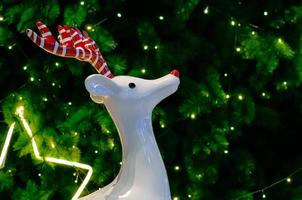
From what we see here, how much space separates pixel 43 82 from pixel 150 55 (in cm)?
29

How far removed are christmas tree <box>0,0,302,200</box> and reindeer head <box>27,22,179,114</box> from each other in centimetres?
34

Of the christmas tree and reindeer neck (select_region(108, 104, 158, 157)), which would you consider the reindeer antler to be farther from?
the christmas tree

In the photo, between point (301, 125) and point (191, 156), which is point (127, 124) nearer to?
point (191, 156)

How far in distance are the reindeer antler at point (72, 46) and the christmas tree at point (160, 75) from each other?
1.10ft

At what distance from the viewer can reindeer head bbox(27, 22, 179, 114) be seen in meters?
1.05

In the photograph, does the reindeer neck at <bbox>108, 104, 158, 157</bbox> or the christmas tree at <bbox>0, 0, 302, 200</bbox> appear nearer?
the reindeer neck at <bbox>108, 104, 158, 157</bbox>

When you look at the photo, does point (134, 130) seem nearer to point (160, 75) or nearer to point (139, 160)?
point (139, 160)

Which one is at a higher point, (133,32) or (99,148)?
(133,32)

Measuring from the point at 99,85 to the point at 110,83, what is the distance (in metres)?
0.02

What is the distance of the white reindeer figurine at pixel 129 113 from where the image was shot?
1.05 m

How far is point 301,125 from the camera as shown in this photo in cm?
182

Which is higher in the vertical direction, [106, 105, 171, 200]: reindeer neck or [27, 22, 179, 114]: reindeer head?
[27, 22, 179, 114]: reindeer head

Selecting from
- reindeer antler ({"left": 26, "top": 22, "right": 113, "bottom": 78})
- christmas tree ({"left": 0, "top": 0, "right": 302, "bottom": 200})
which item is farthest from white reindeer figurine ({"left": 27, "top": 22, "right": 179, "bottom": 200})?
christmas tree ({"left": 0, "top": 0, "right": 302, "bottom": 200})

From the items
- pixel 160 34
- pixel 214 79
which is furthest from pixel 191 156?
pixel 160 34
